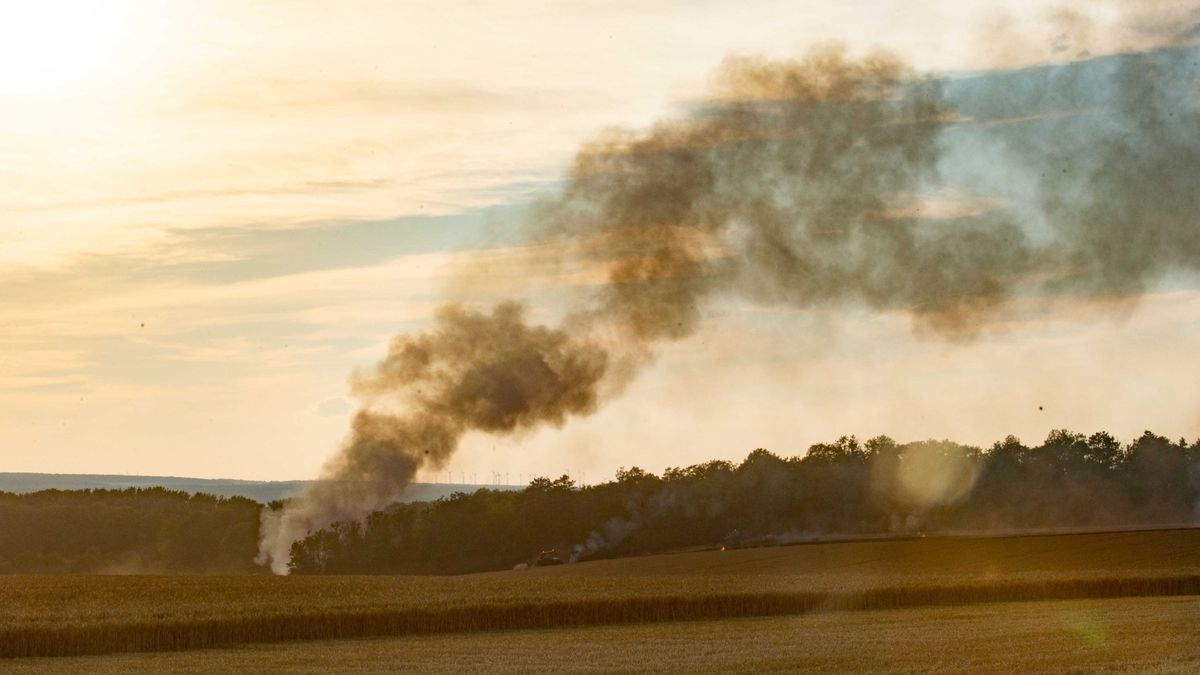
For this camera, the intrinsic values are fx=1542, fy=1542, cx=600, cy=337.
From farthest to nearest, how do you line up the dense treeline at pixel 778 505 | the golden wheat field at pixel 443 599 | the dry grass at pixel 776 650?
the dense treeline at pixel 778 505, the golden wheat field at pixel 443 599, the dry grass at pixel 776 650

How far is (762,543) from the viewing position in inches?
4599

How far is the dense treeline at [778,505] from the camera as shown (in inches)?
4552

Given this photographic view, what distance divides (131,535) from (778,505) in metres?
51.4

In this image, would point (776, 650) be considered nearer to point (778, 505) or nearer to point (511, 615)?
point (511, 615)

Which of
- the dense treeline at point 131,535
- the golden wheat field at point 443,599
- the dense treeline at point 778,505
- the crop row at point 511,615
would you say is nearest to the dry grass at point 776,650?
the crop row at point 511,615

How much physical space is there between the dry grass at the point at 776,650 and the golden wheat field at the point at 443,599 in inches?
93.8

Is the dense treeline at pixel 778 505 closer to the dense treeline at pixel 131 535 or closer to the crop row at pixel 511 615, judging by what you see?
the dense treeline at pixel 131 535

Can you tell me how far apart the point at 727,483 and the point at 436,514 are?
23.4 metres

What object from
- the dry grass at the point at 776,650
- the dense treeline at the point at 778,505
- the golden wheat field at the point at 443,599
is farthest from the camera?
the dense treeline at the point at 778,505

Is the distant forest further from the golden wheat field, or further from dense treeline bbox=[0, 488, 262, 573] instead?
the golden wheat field

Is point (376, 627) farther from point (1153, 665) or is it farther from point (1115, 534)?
point (1115, 534)

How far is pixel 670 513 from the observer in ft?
396

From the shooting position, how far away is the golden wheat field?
48.9 metres

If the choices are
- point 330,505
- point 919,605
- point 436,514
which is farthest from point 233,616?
point 436,514
